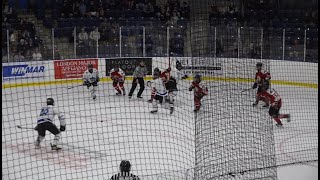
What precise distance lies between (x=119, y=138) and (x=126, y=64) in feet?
15.2

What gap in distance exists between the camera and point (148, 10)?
15.0 meters

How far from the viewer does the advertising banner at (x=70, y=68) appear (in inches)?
486

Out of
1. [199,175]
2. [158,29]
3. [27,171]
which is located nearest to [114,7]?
[158,29]

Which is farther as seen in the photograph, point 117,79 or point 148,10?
point 148,10

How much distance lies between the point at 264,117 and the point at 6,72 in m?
5.56

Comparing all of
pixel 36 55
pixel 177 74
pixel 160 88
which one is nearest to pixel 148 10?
pixel 177 74

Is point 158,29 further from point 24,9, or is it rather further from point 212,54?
point 212,54

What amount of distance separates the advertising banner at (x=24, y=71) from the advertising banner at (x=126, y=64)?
4.87 feet

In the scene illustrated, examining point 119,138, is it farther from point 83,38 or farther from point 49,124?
point 83,38

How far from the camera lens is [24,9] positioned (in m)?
13.3

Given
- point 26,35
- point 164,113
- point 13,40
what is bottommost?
point 164,113

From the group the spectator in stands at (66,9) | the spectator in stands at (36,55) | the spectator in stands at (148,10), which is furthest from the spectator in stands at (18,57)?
the spectator in stands at (148,10)

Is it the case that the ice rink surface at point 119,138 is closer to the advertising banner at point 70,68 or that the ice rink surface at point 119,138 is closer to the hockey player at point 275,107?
the hockey player at point 275,107

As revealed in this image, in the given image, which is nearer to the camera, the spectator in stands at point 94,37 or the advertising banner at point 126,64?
the spectator in stands at point 94,37
